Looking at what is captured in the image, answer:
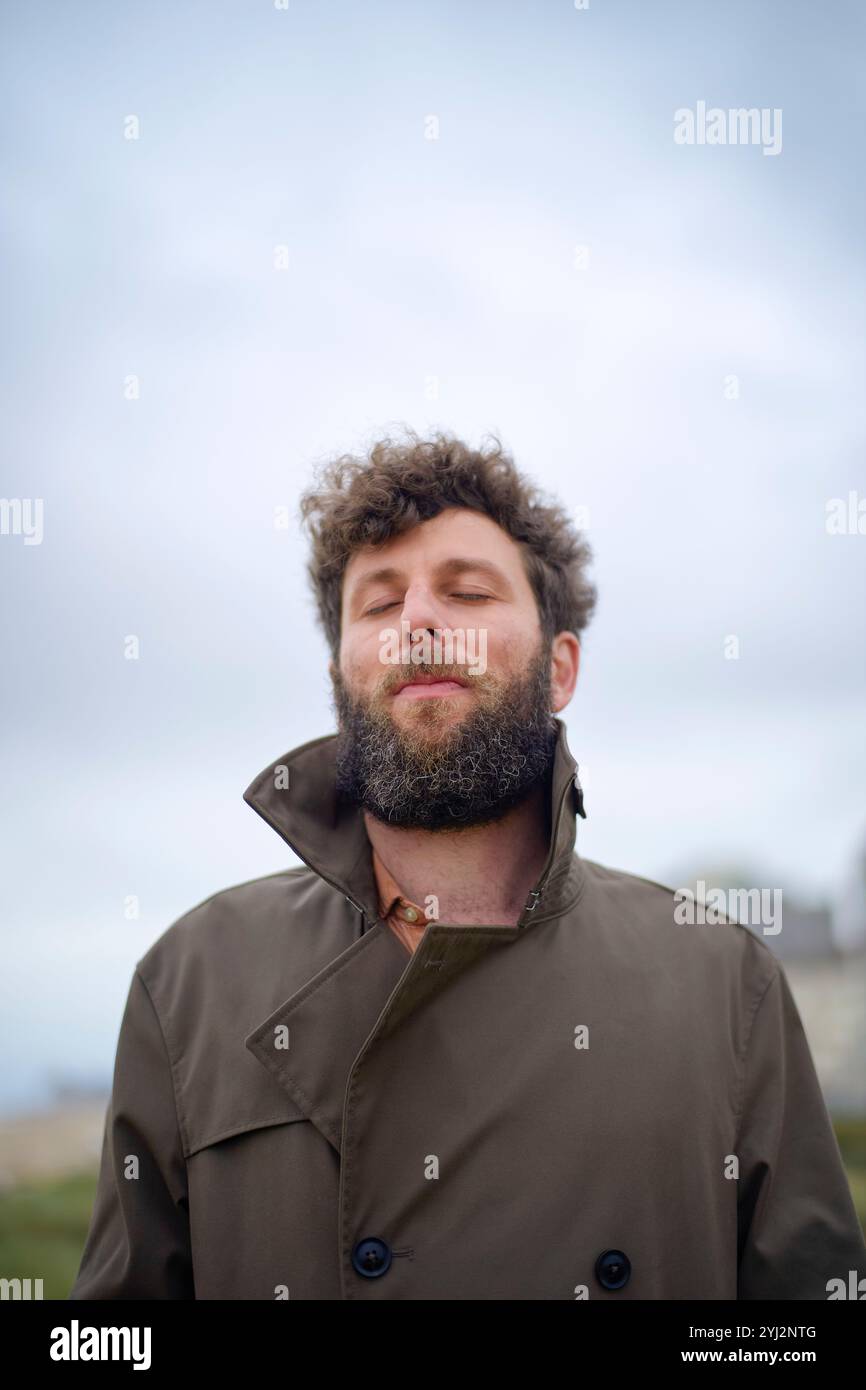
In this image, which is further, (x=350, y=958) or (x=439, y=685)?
(x=439, y=685)

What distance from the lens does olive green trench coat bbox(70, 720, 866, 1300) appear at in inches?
101

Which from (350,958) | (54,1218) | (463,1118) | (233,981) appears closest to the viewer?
(463,1118)

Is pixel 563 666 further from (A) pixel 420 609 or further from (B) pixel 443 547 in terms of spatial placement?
(A) pixel 420 609

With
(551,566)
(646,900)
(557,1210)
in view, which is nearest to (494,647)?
(551,566)

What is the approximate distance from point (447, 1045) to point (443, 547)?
61.1 inches

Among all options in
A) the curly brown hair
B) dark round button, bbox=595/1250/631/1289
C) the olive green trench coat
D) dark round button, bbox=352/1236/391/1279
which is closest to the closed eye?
the curly brown hair

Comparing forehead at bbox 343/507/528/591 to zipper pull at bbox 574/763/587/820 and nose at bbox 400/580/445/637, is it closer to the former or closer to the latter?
nose at bbox 400/580/445/637

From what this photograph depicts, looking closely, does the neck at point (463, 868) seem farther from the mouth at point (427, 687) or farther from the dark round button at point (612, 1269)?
the dark round button at point (612, 1269)

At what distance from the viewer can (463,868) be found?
10.2 ft

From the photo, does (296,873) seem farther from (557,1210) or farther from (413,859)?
(557,1210)

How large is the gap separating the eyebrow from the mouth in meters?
0.36

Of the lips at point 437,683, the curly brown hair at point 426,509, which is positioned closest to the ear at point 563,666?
the curly brown hair at point 426,509

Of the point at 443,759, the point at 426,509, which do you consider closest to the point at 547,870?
the point at 443,759

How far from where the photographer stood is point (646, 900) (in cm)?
330
